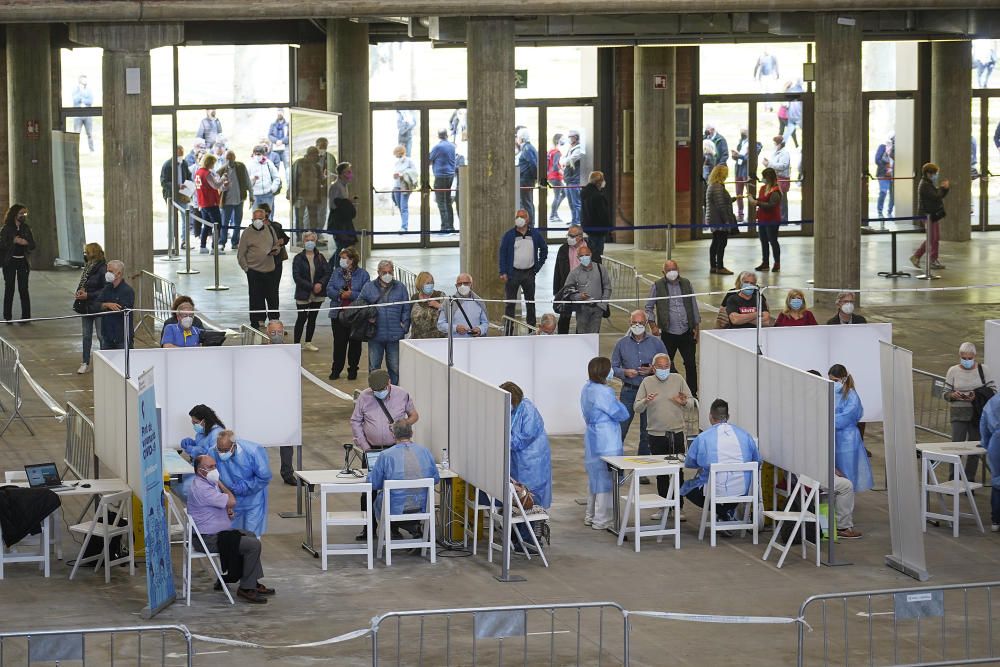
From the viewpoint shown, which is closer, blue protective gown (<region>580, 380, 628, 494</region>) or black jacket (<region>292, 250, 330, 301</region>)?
blue protective gown (<region>580, 380, 628, 494</region>)

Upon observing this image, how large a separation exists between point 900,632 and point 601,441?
143 inches

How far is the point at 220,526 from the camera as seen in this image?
1315 centimetres

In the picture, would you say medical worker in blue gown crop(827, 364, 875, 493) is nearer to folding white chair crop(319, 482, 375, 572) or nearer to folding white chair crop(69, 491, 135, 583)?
folding white chair crop(319, 482, 375, 572)

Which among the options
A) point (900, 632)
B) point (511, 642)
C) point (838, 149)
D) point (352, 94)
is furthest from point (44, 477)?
point (352, 94)

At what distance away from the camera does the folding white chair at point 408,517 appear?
45.8ft

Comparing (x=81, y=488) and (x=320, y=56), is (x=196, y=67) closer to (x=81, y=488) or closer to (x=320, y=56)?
(x=320, y=56)

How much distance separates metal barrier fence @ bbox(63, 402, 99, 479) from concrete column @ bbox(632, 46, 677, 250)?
1778 cm

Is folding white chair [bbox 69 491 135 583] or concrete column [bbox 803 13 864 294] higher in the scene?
concrete column [bbox 803 13 864 294]

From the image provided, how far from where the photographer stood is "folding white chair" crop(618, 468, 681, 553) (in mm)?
14484

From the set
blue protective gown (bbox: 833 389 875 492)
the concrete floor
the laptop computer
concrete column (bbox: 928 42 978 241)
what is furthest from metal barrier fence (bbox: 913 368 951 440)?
concrete column (bbox: 928 42 978 241)

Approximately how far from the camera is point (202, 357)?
15.8m

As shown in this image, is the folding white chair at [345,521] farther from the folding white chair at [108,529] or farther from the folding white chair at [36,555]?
the folding white chair at [36,555]

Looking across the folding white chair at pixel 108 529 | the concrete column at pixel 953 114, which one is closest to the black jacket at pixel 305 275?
the folding white chair at pixel 108 529

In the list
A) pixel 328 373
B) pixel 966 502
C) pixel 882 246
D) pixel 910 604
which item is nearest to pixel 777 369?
pixel 966 502
